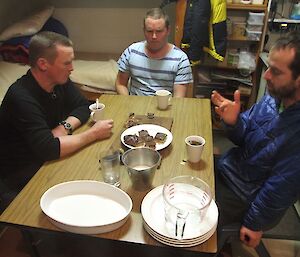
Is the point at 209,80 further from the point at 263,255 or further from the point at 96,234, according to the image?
the point at 96,234

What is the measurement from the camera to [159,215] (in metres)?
1.06

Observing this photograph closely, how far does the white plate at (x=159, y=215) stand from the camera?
3.21 ft

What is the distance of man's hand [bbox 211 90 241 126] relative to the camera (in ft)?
4.85

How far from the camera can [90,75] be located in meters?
3.06

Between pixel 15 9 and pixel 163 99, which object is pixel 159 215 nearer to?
pixel 163 99

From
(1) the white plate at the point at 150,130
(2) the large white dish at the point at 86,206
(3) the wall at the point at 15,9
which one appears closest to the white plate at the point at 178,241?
(2) the large white dish at the point at 86,206

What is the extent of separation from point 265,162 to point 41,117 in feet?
3.56

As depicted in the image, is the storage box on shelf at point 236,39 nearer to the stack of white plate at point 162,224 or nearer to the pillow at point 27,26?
the pillow at point 27,26

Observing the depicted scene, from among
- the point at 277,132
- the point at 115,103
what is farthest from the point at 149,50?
the point at 277,132

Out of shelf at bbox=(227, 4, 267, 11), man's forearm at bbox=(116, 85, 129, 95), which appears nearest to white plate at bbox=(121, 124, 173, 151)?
man's forearm at bbox=(116, 85, 129, 95)

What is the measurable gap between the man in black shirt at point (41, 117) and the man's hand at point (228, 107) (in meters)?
0.55

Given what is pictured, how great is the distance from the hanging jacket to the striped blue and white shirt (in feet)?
1.70

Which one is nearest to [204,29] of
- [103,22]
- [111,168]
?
[103,22]

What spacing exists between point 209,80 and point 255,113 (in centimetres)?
169
